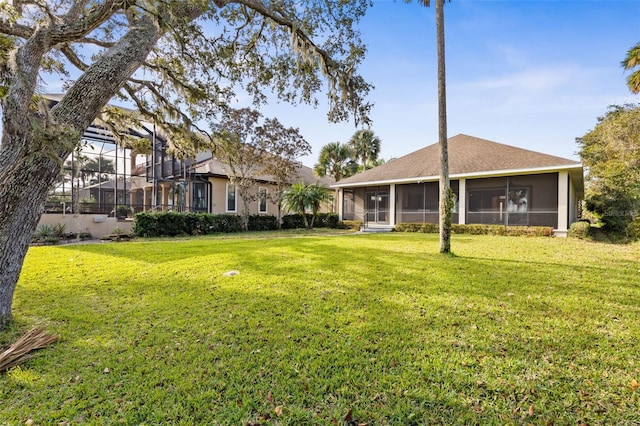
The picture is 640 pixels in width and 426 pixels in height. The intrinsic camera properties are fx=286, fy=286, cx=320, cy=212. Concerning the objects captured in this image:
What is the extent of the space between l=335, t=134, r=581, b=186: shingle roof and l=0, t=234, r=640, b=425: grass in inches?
393

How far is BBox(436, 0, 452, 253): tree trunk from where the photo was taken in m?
7.90

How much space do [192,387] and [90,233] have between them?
577 inches

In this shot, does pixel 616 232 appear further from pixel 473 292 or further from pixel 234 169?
pixel 234 169

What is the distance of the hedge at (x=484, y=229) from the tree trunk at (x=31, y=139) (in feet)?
50.5

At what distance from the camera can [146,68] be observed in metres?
6.88

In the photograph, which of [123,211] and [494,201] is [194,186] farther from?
[494,201]

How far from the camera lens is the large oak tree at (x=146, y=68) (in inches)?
123

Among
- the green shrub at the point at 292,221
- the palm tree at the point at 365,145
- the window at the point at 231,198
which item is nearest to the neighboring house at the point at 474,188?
the green shrub at the point at 292,221

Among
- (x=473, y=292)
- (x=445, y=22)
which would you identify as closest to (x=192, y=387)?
(x=473, y=292)

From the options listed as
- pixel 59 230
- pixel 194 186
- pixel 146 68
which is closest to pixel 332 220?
pixel 194 186

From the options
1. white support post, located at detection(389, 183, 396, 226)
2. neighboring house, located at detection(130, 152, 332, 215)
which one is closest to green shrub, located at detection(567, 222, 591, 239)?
white support post, located at detection(389, 183, 396, 226)

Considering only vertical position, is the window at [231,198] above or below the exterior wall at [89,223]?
above

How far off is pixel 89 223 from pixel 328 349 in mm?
15188

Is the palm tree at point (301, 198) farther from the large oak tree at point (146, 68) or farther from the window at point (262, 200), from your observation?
the large oak tree at point (146, 68)
